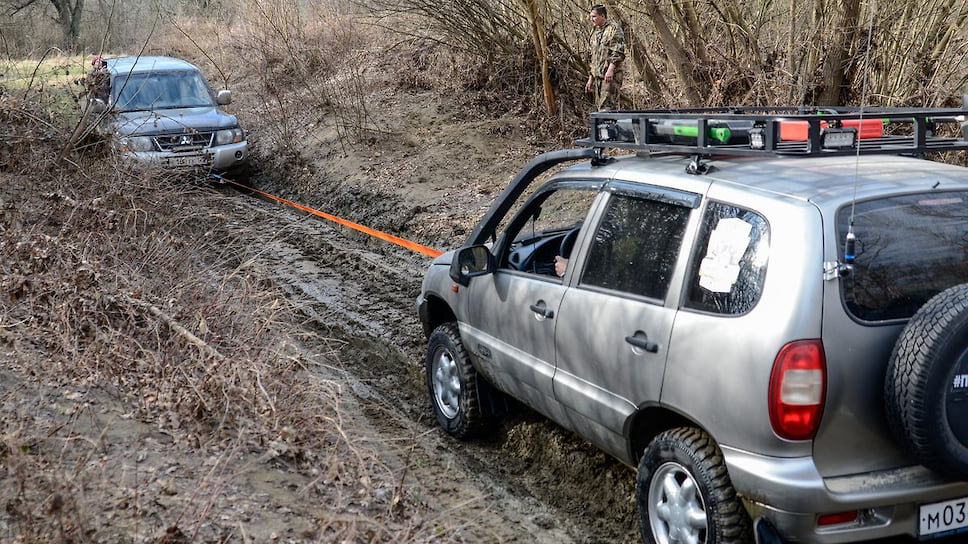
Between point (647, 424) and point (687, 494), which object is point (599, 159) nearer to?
point (647, 424)

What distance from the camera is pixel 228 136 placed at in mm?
13562

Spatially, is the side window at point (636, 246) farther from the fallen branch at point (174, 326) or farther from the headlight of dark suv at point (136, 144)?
the headlight of dark suv at point (136, 144)

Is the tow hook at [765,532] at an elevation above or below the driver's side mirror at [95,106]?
below

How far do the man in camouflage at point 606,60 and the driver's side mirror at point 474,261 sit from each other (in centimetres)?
714

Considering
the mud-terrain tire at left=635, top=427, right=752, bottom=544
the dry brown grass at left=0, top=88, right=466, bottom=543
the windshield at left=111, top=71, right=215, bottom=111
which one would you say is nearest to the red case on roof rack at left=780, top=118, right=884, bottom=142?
the mud-terrain tire at left=635, top=427, right=752, bottom=544

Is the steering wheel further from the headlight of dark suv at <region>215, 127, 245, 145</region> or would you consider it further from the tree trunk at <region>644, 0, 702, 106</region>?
the headlight of dark suv at <region>215, 127, 245, 145</region>

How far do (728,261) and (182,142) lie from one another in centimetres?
1096

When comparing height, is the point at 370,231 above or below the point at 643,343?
below

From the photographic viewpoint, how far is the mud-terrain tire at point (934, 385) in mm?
2953

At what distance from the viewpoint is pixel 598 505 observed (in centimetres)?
463

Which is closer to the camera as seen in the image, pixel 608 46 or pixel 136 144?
pixel 136 144

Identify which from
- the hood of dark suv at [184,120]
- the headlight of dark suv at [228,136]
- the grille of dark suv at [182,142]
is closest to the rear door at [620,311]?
the hood of dark suv at [184,120]

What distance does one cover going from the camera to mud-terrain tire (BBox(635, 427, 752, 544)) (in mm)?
3316

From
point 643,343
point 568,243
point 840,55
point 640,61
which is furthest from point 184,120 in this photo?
point 643,343
